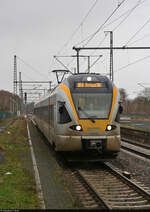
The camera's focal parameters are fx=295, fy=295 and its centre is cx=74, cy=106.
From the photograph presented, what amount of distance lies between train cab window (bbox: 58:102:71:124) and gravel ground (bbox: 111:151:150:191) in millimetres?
2632

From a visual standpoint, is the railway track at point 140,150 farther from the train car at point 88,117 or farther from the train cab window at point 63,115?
the train cab window at point 63,115

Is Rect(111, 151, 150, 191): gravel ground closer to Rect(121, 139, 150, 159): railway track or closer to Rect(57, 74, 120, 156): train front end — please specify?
Rect(121, 139, 150, 159): railway track

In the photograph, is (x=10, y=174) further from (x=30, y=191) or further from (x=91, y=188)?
(x=91, y=188)

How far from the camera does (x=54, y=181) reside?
8.52 m

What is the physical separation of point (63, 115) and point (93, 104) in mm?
1114

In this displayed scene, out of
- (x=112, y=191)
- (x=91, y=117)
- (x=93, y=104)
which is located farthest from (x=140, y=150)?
(x=112, y=191)

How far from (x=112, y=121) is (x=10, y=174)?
3765 millimetres

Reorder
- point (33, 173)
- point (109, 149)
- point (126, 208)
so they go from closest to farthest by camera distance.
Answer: point (126, 208) < point (33, 173) < point (109, 149)

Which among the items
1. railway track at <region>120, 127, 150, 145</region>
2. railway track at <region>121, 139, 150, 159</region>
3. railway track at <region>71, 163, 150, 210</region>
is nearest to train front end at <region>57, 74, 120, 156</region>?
railway track at <region>71, 163, 150, 210</region>

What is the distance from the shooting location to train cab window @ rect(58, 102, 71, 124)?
10.1 meters

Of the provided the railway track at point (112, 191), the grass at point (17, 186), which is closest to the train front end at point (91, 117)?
the railway track at point (112, 191)

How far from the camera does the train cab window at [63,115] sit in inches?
396

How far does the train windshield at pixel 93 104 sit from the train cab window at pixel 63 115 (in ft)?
1.36

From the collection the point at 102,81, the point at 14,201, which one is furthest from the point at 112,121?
the point at 14,201
